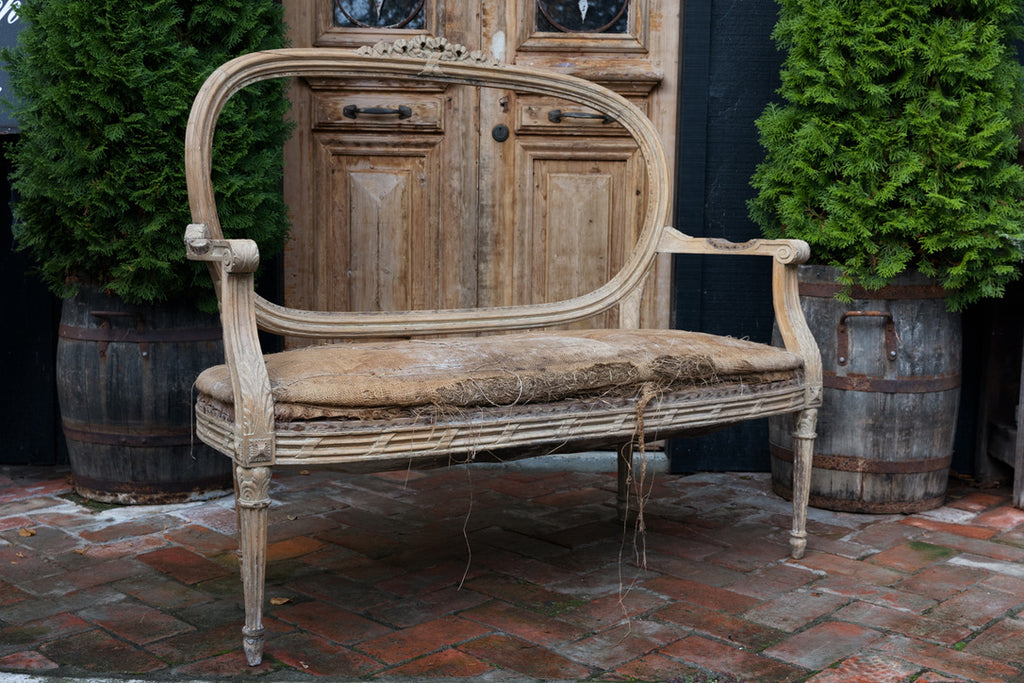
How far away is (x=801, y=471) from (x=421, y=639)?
122cm

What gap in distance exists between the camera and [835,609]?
8.67 ft

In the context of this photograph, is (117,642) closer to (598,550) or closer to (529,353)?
(529,353)

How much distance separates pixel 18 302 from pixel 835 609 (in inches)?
121

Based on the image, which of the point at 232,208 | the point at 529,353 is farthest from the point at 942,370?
the point at 232,208

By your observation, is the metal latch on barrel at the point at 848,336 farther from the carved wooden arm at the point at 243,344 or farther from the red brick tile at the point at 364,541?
the carved wooden arm at the point at 243,344

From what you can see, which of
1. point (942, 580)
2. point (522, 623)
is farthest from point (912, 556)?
point (522, 623)

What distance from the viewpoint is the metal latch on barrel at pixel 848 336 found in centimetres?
338

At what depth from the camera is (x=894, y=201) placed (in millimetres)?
3365

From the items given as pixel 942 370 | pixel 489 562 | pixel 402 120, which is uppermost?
pixel 402 120

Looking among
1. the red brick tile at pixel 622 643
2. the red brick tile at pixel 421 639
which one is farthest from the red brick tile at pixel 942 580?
the red brick tile at pixel 421 639

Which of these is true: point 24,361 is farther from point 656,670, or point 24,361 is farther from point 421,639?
point 656,670

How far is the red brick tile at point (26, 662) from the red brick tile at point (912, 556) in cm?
217

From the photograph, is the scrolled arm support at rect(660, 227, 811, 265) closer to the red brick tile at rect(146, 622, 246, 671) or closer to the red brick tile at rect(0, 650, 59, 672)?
the red brick tile at rect(146, 622, 246, 671)

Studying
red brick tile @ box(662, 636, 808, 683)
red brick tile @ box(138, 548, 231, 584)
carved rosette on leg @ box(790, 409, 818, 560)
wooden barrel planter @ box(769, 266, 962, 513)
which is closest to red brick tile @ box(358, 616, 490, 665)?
red brick tile @ box(662, 636, 808, 683)
